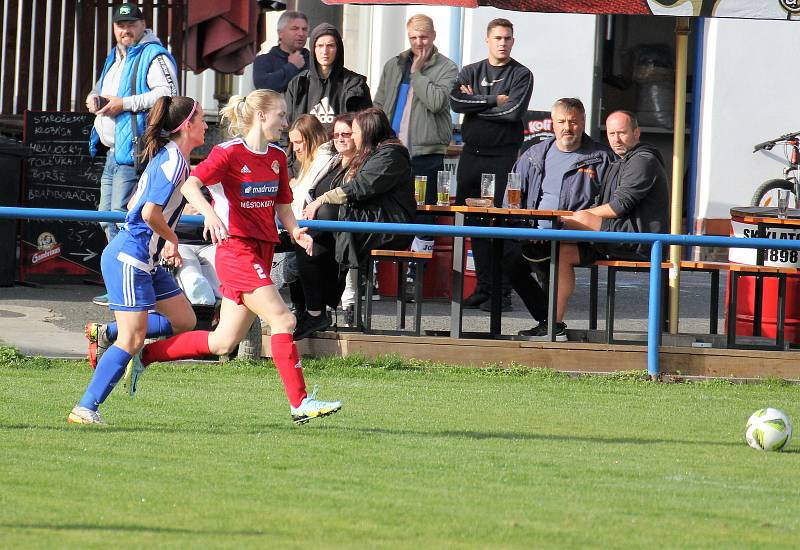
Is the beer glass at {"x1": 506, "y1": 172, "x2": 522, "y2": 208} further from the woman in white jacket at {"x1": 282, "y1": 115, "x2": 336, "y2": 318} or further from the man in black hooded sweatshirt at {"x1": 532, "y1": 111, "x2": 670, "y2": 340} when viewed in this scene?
the woman in white jacket at {"x1": 282, "y1": 115, "x2": 336, "y2": 318}

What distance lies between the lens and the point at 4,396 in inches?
349

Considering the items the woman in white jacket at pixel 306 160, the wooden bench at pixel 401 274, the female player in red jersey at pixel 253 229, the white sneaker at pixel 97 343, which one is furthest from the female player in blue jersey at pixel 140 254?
the woman in white jacket at pixel 306 160

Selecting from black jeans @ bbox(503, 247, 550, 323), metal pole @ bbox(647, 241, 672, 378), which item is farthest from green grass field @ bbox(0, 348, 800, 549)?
black jeans @ bbox(503, 247, 550, 323)

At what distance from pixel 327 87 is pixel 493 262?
2.30 metres

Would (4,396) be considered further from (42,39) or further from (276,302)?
(42,39)

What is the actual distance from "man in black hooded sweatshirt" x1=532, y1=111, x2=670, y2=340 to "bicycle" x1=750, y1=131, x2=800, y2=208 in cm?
584

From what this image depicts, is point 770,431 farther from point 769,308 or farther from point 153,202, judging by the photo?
point 769,308

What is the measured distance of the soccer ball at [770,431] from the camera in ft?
25.1

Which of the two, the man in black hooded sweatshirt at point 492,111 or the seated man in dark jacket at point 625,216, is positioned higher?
the man in black hooded sweatshirt at point 492,111

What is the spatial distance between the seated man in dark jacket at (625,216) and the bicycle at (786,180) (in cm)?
585

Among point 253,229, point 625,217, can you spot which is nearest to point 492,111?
point 625,217

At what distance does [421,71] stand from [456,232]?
308cm

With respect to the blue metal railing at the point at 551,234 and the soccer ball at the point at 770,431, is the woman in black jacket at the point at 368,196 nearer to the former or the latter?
the blue metal railing at the point at 551,234

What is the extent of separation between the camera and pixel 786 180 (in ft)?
54.9
